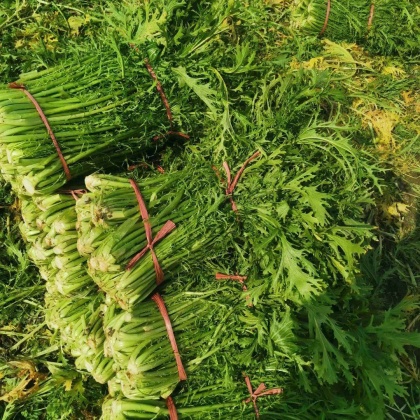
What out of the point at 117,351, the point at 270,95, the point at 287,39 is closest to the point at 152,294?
the point at 117,351

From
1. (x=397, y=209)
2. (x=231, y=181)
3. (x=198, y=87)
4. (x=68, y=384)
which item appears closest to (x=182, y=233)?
(x=231, y=181)

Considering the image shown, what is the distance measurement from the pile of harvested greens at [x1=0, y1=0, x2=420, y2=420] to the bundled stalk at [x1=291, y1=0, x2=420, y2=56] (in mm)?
774

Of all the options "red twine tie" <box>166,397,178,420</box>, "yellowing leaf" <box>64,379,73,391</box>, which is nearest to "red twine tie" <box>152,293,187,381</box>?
"red twine tie" <box>166,397,178,420</box>

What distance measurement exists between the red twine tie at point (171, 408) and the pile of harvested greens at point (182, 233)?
2cm

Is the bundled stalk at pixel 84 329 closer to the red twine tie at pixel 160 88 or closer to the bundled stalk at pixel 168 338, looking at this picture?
the bundled stalk at pixel 168 338

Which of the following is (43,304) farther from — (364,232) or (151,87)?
(364,232)

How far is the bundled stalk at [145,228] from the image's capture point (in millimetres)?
3025

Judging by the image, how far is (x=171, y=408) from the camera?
306cm

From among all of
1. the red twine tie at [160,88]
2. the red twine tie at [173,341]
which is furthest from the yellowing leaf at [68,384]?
the red twine tie at [160,88]

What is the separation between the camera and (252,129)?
3441 mm

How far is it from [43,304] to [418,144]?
3.79 metres

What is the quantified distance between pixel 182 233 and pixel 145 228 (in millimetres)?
245

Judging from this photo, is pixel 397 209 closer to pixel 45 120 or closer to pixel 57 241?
pixel 57 241

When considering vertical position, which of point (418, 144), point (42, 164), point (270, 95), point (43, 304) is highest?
point (270, 95)
